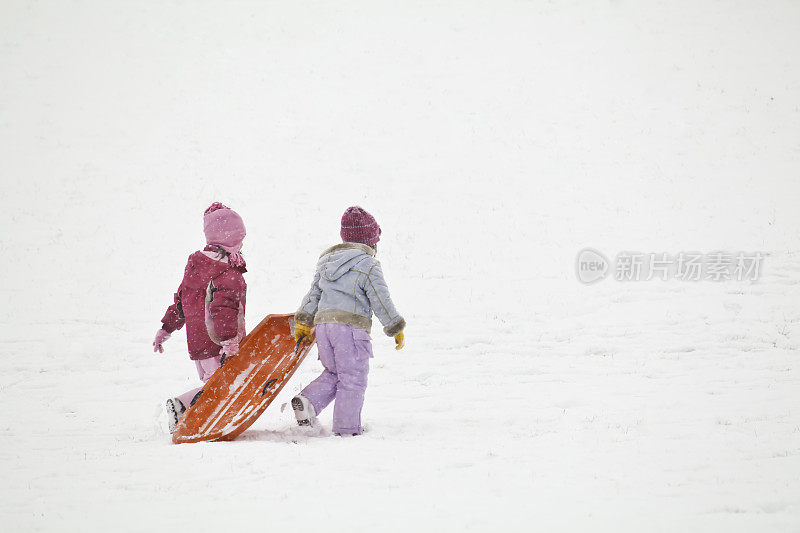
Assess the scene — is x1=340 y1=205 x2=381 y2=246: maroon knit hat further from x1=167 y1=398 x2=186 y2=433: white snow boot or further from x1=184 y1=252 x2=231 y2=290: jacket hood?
x1=167 y1=398 x2=186 y2=433: white snow boot

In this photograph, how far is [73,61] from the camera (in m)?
23.2

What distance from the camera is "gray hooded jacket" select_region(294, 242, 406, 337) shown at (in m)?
5.55

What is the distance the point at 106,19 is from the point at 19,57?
398 centimetres

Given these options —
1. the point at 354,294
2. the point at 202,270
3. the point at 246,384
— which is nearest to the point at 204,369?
the point at 246,384

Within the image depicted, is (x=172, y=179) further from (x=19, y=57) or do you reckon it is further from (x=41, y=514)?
(x=41, y=514)

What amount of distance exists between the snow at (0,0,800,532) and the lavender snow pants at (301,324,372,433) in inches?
10.7

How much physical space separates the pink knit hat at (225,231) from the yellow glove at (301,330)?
72 cm

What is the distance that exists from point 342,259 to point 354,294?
317 millimetres

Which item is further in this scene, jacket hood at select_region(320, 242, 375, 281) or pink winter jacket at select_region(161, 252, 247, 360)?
jacket hood at select_region(320, 242, 375, 281)

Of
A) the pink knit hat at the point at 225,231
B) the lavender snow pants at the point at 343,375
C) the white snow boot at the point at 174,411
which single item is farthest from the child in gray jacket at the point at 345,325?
the white snow boot at the point at 174,411

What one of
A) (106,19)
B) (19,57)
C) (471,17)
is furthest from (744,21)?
(19,57)

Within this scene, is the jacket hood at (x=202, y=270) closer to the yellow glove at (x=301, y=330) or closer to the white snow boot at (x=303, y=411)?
the yellow glove at (x=301, y=330)

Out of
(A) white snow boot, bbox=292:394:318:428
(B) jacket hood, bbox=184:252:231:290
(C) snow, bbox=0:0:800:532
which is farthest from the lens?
(B) jacket hood, bbox=184:252:231:290

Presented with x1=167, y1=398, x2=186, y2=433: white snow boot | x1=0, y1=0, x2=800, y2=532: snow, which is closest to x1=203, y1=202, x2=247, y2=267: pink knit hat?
x1=167, y1=398, x2=186, y2=433: white snow boot
